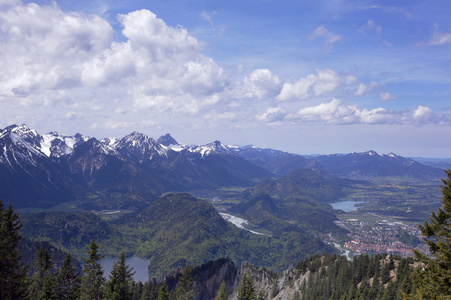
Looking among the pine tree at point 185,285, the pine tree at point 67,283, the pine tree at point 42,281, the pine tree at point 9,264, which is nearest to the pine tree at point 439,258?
the pine tree at point 9,264

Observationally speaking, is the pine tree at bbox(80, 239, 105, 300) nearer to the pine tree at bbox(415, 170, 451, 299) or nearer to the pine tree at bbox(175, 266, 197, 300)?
the pine tree at bbox(175, 266, 197, 300)

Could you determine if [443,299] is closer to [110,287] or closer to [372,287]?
[110,287]

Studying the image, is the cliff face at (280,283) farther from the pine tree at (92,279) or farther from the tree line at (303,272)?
the pine tree at (92,279)

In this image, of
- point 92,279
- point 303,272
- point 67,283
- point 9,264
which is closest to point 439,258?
point 9,264

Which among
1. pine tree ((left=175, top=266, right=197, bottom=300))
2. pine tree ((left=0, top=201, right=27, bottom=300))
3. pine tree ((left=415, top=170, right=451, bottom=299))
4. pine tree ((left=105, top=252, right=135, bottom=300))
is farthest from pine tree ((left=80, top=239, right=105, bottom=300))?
pine tree ((left=415, top=170, right=451, bottom=299))

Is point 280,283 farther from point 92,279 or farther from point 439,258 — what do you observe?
point 439,258

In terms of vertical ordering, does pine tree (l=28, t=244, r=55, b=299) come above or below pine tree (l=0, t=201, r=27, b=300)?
below

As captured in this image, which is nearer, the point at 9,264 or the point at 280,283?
the point at 9,264
